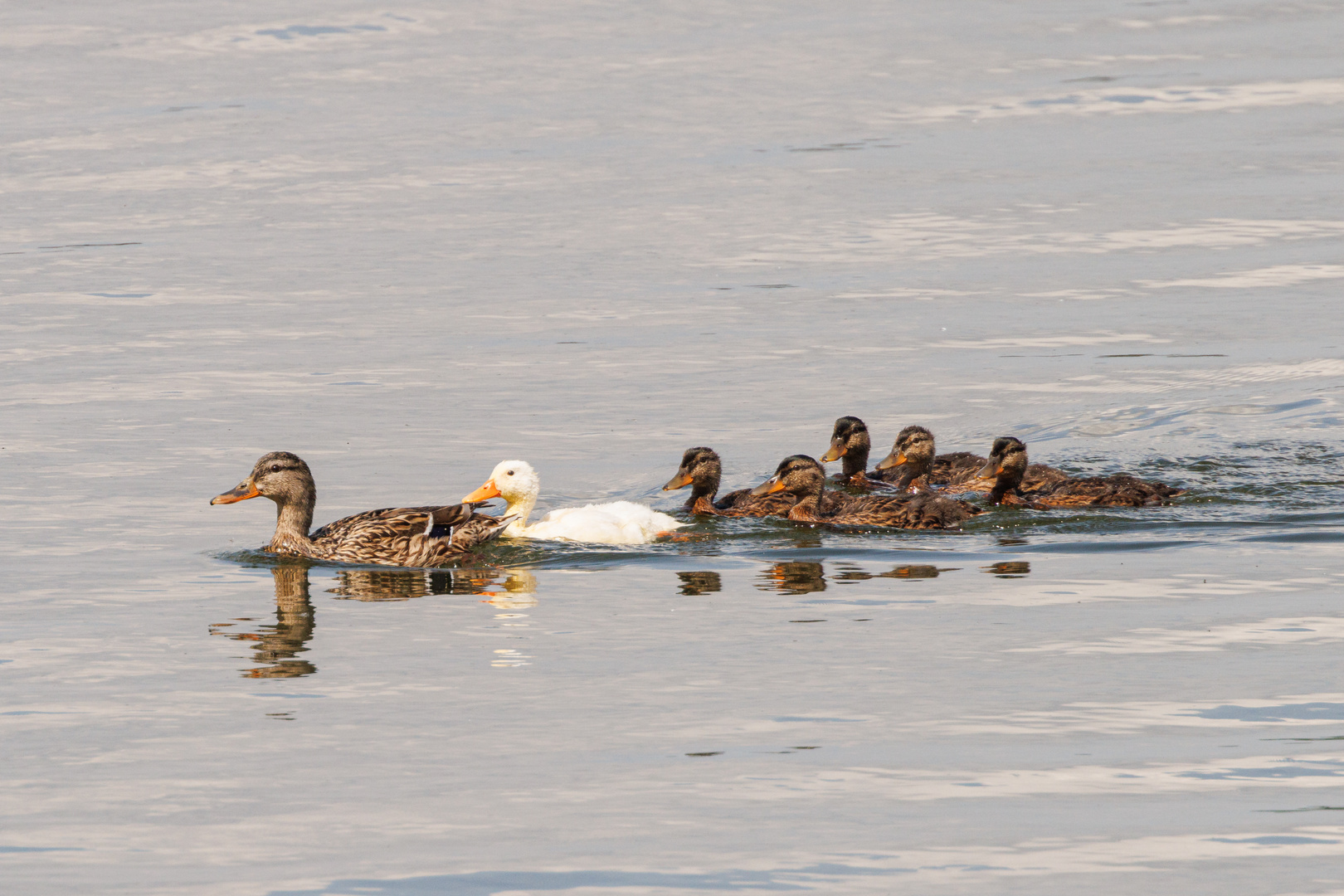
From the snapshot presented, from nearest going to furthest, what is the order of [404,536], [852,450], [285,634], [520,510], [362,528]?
[285,634], [404,536], [362,528], [520,510], [852,450]

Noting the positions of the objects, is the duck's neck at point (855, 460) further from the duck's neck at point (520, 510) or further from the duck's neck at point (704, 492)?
the duck's neck at point (520, 510)

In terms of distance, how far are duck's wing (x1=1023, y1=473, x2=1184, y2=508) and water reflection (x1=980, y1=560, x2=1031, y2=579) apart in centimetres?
188

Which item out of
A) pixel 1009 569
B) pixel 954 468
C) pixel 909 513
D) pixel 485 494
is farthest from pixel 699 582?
pixel 954 468

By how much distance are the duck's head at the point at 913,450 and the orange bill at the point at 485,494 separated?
328 centimetres

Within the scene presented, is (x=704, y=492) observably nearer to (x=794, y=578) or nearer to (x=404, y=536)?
(x=794, y=578)

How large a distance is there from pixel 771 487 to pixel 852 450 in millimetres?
1453

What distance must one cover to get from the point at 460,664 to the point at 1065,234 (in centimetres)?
1546

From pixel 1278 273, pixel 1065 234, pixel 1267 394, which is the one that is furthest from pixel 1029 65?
pixel 1267 394

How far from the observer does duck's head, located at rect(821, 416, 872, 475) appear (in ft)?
50.7

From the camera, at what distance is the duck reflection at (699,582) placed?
1185 centimetres

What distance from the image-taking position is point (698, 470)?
1449 cm

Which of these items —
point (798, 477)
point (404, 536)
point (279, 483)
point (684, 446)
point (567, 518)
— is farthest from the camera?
point (684, 446)

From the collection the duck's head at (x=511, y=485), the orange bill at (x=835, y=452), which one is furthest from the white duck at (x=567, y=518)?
the orange bill at (x=835, y=452)

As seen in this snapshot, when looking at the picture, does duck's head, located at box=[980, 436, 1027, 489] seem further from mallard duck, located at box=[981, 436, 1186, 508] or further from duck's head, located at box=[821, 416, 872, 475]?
duck's head, located at box=[821, 416, 872, 475]
